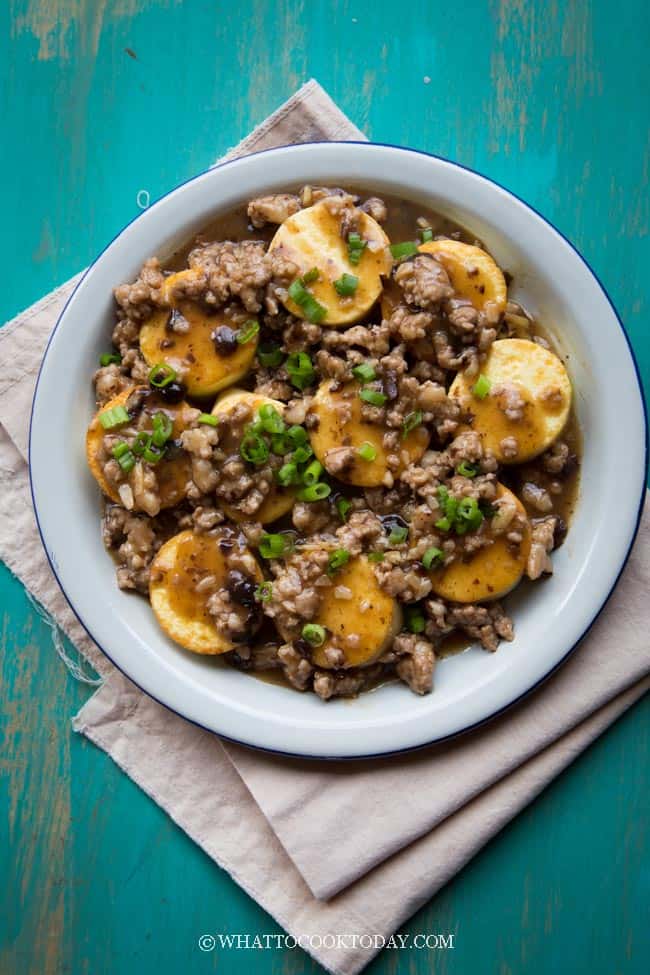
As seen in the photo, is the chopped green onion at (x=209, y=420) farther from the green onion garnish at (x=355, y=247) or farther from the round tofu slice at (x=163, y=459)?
the green onion garnish at (x=355, y=247)

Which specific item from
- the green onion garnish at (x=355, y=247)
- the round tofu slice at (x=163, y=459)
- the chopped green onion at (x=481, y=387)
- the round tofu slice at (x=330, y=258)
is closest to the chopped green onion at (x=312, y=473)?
the round tofu slice at (x=163, y=459)

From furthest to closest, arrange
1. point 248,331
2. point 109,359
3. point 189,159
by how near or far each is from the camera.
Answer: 1. point 189,159
2. point 109,359
3. point 248,331

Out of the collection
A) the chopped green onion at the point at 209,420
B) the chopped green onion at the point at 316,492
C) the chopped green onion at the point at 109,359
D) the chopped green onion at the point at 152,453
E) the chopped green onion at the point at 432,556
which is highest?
the chopped green onion at the point at 109,359

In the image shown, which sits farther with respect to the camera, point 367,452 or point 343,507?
point 343,507

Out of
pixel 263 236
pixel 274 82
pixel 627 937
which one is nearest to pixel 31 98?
pixel 274 82

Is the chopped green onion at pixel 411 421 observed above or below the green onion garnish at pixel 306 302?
below

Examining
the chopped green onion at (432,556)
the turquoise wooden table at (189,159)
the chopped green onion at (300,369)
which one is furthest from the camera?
the turquoise wooden table at (189,159)

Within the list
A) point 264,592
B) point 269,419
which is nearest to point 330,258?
point 269,419

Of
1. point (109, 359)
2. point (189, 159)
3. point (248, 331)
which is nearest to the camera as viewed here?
point (248, 331)

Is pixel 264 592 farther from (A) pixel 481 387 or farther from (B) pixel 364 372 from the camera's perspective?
(A) pixel 481 387
